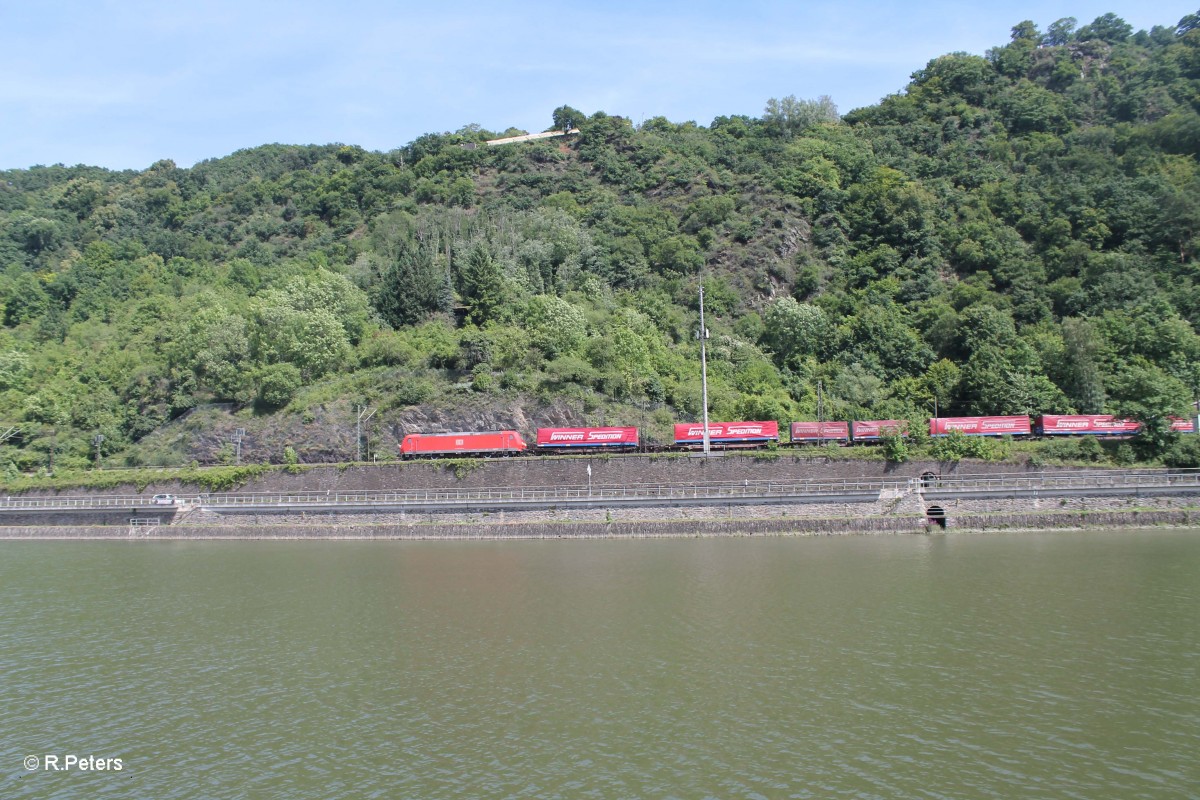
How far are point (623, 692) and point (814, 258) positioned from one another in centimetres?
7640

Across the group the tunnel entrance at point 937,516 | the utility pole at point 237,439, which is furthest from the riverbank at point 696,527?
the utility pole at point 237,439

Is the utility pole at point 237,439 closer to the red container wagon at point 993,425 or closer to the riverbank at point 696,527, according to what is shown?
the riverbank at point 696,527

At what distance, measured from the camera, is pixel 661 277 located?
87438mm

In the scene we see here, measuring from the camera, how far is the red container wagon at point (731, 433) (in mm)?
56938

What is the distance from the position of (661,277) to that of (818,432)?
117 feet

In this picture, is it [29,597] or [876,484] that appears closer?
[29,597]

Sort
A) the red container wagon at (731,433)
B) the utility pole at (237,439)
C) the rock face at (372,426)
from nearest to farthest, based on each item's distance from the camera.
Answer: the red container wagon at (731,433), the rock face at (372,426), the utility pole at (237,439)

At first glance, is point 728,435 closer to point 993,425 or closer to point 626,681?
point 993,425

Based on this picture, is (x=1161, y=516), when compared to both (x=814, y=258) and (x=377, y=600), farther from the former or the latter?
(x=814, y=258)

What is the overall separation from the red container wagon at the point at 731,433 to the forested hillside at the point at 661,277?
395cm

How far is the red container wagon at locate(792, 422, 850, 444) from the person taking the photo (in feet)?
186

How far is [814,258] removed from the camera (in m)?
89.2

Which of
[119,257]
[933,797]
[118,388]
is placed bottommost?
[933,797]

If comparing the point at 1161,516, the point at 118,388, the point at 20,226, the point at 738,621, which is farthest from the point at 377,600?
the point at 20,226
